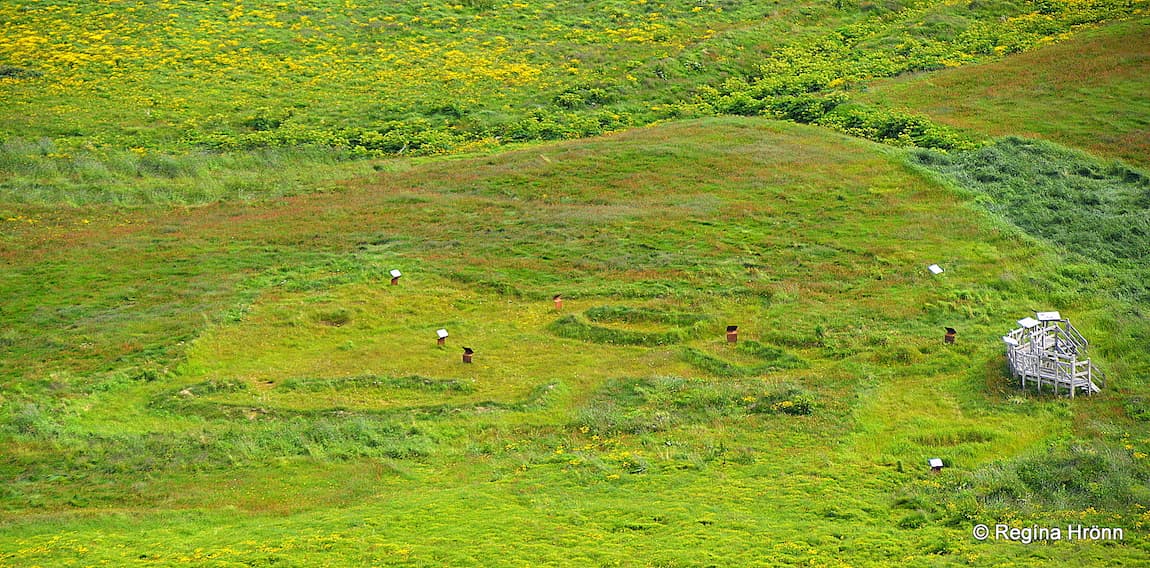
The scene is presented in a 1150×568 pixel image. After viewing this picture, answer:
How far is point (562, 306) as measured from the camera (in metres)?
42.9

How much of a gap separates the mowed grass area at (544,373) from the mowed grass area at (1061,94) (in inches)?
375

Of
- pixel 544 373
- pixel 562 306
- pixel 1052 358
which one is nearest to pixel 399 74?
pixel 562 306

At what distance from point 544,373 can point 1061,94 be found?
1747 inches

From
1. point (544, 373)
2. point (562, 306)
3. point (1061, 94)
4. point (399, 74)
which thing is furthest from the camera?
point (399, 74)

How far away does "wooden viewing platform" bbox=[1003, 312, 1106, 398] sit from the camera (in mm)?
33375

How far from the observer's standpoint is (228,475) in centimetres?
3038

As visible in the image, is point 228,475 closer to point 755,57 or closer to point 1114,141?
point 1114,141

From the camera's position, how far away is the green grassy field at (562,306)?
26.8 m

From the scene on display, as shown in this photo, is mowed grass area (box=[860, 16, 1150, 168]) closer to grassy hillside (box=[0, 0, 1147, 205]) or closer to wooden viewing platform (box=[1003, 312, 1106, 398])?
grassy hillside (box=[0, 0, 1147, 205])

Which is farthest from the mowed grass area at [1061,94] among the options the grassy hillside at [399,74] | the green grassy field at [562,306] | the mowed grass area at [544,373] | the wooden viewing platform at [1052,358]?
the wooden viewing platform at [1052,358]

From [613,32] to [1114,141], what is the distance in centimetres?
3993

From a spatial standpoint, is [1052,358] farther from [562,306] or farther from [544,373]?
[562,306]

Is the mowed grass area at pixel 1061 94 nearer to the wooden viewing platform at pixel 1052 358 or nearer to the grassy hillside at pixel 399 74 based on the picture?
the grassy hillside at pixel 399 74

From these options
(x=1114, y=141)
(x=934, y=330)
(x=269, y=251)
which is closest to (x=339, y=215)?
(x=269, y=251)
